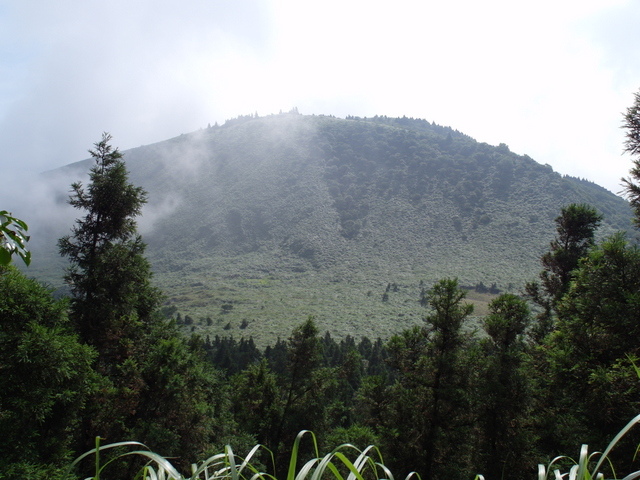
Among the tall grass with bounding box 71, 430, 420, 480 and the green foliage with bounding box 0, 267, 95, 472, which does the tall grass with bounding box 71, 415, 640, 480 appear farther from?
the green foliage with bounding box 0, 267, 95, 472

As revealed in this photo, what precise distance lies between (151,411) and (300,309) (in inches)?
3112

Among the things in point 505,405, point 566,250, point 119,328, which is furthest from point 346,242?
point 119,328

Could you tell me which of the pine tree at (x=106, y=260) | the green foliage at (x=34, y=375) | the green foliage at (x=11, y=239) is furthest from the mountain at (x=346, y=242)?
the green foliage at (x=11, y=239)

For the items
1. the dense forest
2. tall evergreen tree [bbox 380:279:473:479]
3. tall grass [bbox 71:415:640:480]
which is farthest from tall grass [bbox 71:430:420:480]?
tall evergreen tree [bbox 380:279:473:479]

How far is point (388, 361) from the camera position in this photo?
17531 mm

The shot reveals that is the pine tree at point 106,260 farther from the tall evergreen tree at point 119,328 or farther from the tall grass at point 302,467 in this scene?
the tall grass at point 302,467

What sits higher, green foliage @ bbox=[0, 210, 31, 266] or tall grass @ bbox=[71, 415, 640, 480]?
green foliage @ bbox=[0, 210, 31, 266]

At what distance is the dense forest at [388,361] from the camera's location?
8.82 m

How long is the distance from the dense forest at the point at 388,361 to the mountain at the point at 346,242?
179 feet

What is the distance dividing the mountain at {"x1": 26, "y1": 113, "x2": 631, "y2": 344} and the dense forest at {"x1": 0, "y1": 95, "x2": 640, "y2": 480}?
2147 inches

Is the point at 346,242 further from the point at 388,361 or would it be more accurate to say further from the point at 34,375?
the point at 34,375

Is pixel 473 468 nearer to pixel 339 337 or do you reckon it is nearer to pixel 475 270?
pixel 339 337

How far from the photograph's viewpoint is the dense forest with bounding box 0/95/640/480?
882cm

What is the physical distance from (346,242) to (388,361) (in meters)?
134
